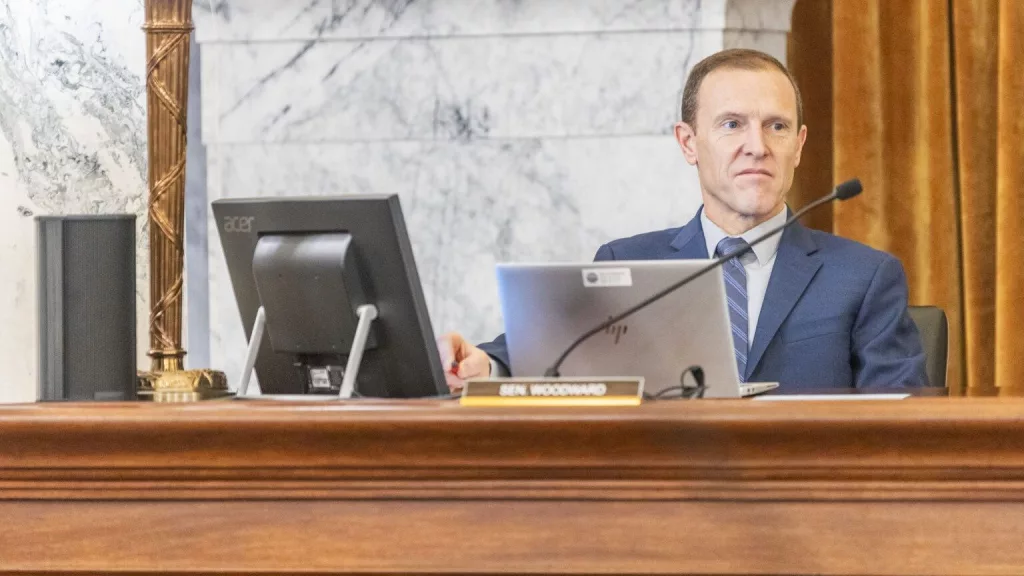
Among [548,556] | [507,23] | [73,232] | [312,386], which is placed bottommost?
[548,556]

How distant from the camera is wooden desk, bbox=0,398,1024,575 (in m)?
1.26

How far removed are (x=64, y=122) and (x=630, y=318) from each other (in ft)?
6.41

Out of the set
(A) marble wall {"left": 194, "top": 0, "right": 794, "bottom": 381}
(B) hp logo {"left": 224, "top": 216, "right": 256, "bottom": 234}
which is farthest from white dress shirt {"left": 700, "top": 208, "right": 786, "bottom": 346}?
(B) hp logo {"left": 224, "top": 216, "right": 256, "bottom": 234}

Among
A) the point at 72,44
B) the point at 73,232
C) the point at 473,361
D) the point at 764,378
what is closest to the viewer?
the point at 73,232

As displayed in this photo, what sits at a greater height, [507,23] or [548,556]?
[507,23]

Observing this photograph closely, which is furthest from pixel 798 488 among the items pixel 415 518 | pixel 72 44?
pixel 72 44

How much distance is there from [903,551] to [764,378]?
120 centimetres

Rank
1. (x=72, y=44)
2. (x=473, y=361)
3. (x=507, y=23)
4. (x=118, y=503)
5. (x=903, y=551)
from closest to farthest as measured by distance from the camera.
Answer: (x=903, y=551) → (x=118, y=503) → (x=473, y=361) → (x=507, y=23) → (x=72, y=44)

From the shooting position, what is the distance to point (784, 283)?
8.18ft

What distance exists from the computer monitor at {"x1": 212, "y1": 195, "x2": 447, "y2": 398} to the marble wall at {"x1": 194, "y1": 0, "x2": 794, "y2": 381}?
118 cm

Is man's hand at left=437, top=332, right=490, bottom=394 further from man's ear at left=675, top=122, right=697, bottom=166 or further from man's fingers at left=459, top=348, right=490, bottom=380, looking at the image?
man's ear at left=675, top=122, right=697, bottom=166

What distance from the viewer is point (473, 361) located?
6.95 feet

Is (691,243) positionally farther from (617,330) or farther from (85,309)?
(85,309)

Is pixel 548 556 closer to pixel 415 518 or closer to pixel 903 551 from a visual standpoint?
pixel 415 518
